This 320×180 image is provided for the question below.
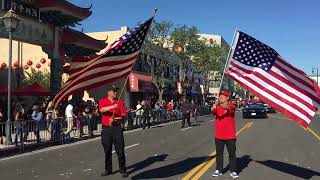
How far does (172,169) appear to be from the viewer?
12.0m

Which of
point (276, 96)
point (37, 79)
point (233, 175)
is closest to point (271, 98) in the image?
point (276, 96)

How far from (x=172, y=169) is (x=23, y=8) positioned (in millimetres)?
17179

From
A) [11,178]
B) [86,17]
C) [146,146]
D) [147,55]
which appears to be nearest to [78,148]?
[146,146]

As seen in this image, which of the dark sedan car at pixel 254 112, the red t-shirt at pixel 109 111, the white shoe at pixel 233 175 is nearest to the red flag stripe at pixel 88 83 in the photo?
the red t-shirt at pixel 109 111

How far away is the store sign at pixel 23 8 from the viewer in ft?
81.2

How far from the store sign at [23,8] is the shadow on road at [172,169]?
14376 millimetres

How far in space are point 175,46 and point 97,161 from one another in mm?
43532

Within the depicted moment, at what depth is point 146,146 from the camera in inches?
719

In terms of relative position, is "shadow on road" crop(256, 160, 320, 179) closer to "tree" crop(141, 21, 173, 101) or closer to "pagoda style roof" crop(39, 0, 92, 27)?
"pagoda style roof" crop(39, 0, 92, 27)

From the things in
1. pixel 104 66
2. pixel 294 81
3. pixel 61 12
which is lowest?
pixel 294 81

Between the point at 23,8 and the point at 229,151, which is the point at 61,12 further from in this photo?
the point at 229,151

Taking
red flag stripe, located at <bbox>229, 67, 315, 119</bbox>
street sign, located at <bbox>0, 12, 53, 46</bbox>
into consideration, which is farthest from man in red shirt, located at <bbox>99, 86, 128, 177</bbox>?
street sign, located at <bbox>0, 12, 53, 46</bbox>

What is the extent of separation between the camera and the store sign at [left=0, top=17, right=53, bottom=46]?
84.0 ft

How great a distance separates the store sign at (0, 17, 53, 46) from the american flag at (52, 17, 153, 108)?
14587 millimetres
